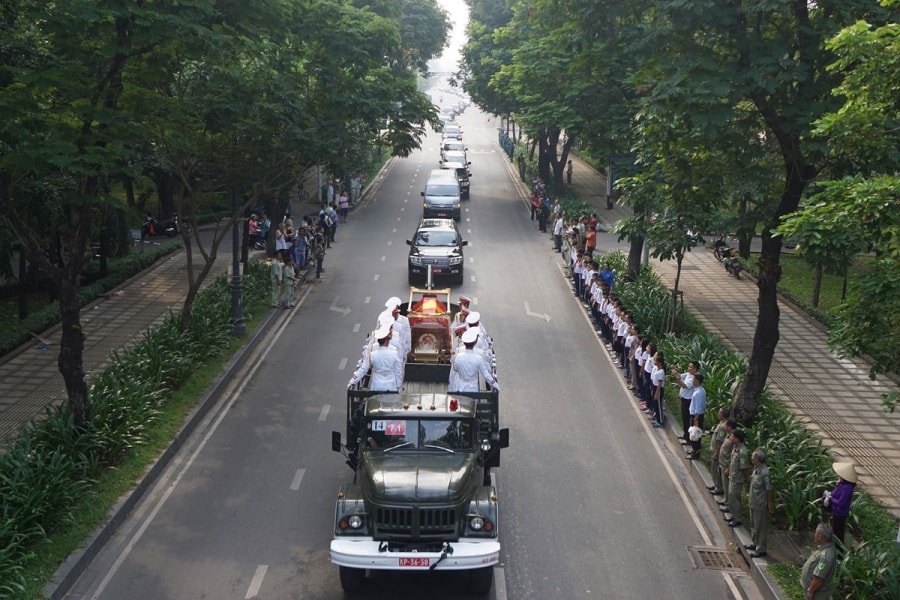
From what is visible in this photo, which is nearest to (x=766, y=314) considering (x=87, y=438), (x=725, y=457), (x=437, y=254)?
(x=725, y=457)

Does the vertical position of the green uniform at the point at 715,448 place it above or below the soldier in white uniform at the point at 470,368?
below

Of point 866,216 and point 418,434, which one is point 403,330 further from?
point 866,216

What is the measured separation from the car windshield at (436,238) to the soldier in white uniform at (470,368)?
16.2 m

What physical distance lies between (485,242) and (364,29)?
49.6 feet

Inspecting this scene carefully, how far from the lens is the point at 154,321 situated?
78.3ft

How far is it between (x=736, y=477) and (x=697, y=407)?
105 inches

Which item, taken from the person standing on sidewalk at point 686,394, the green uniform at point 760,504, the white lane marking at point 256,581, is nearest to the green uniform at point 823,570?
the green uniform at point 760,504

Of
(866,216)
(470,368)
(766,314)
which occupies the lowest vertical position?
(470,368)

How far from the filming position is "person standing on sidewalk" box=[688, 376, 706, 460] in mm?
15641

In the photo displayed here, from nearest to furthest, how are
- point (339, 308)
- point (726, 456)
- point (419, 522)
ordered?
point (419, 522)
point (726, 456)
point (339, 308)

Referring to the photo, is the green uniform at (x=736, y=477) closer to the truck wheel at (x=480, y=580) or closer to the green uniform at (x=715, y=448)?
the green uniform at (x=715, y=448)

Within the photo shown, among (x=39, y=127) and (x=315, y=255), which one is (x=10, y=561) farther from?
(x=315, y=255)

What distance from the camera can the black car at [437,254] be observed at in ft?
92.9

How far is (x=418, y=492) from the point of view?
10.9 metres
